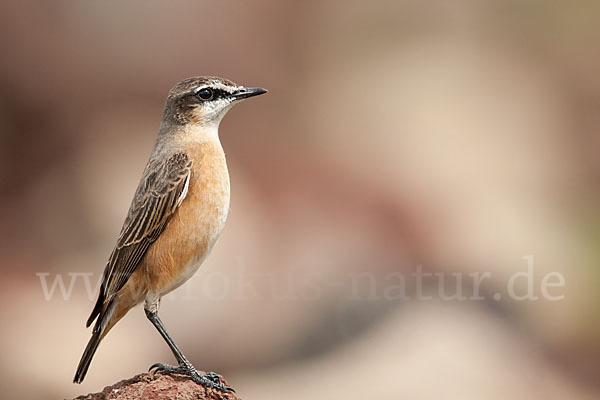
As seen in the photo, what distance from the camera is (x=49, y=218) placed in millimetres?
21141

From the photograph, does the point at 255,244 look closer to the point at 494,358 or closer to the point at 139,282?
the point at 494,358

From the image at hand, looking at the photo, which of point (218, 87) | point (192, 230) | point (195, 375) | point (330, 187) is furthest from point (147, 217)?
point (330, 187)

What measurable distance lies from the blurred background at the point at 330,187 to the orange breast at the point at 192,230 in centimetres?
790

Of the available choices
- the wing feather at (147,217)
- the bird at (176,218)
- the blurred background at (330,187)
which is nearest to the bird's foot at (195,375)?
the bird at (176,218)

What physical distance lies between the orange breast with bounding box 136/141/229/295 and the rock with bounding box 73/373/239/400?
0.96m

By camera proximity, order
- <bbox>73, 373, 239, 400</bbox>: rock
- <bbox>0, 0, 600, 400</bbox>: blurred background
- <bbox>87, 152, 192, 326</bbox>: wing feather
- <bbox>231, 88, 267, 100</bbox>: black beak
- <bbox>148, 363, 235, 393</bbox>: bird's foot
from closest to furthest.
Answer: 1. <bbox>73, 373, 239, 400</bbox>: rock
2. <bbox>148, 363, 235, 393</bbox>: bird's foot
3. <bbox>87, 152, 192, 326</bbox>: wing feather
4. <bbox>231, 88, 267, 100</bbox>: black beak
5. <bbox>0, 0, 600, 400</bbox>: blurred background

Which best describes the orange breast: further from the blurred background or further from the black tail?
the blurred background

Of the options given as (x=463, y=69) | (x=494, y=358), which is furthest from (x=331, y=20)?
(x=494, y=358)

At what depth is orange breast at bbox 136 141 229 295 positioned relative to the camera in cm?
826

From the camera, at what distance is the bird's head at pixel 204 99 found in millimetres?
8578

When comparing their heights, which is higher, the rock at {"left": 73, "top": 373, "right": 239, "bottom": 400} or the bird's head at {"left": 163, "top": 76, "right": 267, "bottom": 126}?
the bird's head at {"left": 163, "top": 76, "right": 267, "bottom": 126}

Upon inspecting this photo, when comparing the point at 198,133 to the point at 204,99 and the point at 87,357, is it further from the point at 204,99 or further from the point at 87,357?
the point at 87,357

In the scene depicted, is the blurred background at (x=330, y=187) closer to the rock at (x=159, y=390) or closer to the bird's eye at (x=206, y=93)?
the rock at (x=159, y=390)

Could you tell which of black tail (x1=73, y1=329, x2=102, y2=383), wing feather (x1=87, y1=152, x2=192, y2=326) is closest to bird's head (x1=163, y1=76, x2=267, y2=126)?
wing feather (x1=87, y1=152, x2=192, y2=326)
